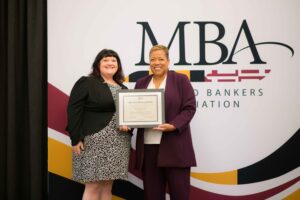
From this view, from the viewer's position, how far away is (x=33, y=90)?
299 cm

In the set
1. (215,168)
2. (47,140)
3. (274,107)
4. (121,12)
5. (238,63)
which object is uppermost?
(121,12)

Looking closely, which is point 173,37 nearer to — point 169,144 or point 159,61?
point 159,61

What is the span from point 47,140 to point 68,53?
29.6 inches

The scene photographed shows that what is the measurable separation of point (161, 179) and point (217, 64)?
114cm

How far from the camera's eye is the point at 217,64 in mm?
3092

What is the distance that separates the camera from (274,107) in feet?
10.2

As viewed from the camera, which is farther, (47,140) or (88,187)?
(47,140)

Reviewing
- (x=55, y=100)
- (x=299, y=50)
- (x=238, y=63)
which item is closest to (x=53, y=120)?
(x=55, y=100)

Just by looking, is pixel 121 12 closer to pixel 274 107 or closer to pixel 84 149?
pixel 84 149

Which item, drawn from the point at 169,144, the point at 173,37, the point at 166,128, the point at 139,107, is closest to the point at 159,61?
the point at 139,107

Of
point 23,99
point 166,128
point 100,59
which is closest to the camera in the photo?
point 166,128

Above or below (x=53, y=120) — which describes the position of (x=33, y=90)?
above

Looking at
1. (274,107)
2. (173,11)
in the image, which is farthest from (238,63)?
(173,11)

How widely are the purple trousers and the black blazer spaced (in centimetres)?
36
